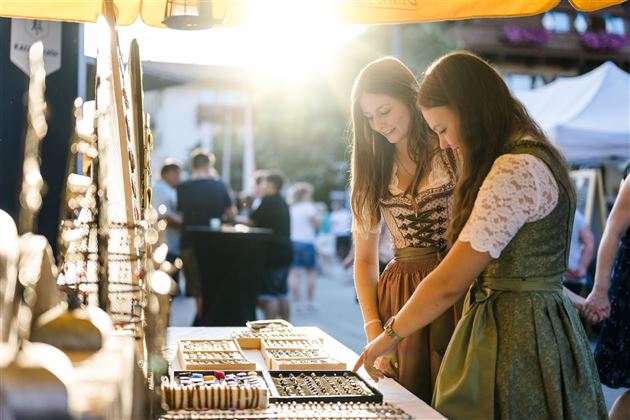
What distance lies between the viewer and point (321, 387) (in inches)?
68.2

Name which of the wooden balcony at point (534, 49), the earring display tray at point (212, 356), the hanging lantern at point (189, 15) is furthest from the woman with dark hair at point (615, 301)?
the wooden balcony at point (534, 49)

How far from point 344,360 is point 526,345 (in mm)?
593

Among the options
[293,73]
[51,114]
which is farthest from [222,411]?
[293,73]

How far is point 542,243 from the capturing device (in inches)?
71.2

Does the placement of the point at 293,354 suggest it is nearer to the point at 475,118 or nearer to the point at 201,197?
the point at 475,118

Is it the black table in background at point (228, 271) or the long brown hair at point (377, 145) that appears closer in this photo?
the long brown hair at point (377, 145)

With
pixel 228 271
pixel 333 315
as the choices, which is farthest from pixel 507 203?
pixel 333 315

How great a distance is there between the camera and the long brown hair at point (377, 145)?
2.42 metres

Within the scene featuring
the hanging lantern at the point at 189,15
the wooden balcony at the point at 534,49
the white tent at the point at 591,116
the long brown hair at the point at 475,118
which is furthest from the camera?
the wooden balcony at the point at 534,49

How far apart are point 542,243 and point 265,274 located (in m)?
6.05

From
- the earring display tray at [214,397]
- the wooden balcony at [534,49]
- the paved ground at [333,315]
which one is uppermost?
the wooden balcony at [534,49]

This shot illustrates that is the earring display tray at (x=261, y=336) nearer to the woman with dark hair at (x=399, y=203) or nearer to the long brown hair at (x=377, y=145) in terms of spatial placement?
the woman with dark hair at (x=399, y=203)

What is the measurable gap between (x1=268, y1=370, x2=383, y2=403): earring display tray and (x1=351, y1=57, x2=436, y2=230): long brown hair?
0.77 meters

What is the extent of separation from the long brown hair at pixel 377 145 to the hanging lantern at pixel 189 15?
1.72 ft
